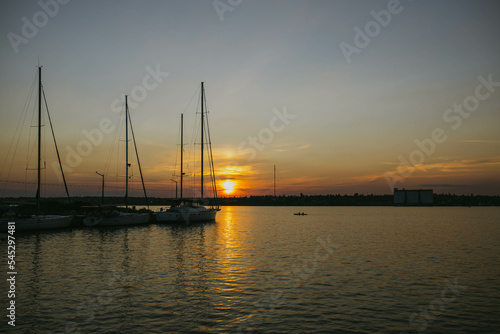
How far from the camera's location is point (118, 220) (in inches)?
2562

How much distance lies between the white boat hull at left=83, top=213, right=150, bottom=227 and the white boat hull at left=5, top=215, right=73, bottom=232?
207 inches

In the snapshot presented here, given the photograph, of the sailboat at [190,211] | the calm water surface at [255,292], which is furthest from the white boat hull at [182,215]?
the calm water surface at [255,292]

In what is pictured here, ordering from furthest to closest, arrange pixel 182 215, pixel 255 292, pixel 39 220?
pixel 182 215
pixel 39 220
pixel 255 292

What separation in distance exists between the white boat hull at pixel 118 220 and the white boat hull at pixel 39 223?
5249 millimetres

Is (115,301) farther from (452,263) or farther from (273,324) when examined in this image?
(452,263)

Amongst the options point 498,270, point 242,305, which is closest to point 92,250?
point 242,305

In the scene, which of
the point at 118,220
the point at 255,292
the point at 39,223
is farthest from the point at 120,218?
the point at 255,292

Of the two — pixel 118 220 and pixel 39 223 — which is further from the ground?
pixel 39 223

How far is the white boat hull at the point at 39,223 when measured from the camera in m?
48.5

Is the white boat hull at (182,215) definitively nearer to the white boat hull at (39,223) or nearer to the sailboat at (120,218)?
the sailboat at (120,218)

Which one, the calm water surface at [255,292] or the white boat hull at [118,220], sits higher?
the white boat hull at [118,220]

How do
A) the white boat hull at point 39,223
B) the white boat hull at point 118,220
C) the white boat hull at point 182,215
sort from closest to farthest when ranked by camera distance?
the white boat hull at point 39,223 → the white boat hull at point 118,220 → the white boat hull at point 182,215

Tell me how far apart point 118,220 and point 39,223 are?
1580 centimetres

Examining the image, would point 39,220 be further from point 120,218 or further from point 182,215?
point 182,215
